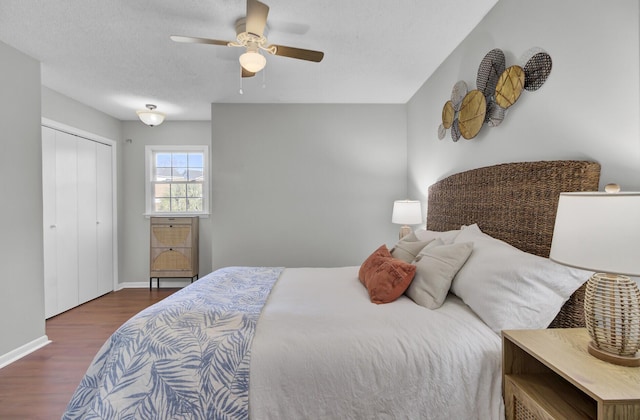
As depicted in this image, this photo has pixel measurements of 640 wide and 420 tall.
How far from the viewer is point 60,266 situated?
3533 mm

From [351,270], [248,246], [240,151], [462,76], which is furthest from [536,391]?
[240,151]

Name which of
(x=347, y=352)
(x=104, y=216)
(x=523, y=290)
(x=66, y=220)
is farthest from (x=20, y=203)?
(x=523, y=290)

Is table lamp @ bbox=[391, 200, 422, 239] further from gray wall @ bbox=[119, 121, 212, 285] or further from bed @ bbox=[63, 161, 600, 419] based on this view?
gray wall @ bbox=[119, 121, 212, 285]

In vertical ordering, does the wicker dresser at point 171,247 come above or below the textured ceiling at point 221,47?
below

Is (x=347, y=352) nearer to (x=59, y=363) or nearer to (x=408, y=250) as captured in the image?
(x=408, y=250)

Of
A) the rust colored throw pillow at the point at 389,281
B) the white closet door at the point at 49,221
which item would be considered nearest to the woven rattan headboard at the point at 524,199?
the rust colored throw pillow at the point at 389,281

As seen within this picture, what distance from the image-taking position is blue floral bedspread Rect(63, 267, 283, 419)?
1193 millimetres

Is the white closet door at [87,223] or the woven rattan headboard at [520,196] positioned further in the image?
the white closet door at [87,223]

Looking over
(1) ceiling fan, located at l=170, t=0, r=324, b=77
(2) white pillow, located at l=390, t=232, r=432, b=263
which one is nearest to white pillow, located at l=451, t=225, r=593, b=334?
(2) white pillow, located at l=390, t=232, r=432, b=263

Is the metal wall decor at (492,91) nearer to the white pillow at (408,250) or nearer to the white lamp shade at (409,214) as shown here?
the white lamp shade at (409,214)

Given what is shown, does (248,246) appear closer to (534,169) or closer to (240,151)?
(240,151)

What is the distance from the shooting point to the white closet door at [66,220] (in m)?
3.50

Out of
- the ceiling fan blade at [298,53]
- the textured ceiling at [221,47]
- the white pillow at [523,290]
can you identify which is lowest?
the white pillow at [523,290]

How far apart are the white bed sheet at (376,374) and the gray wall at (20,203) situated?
98.9 inches
